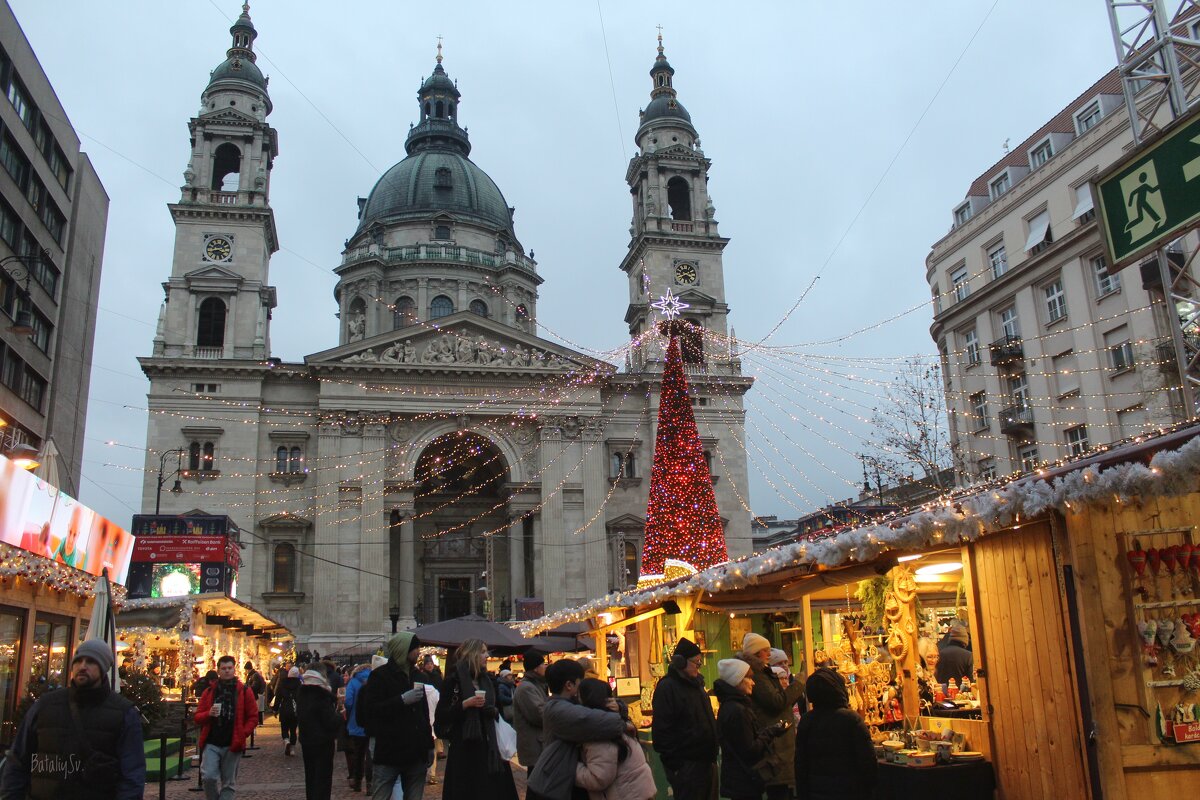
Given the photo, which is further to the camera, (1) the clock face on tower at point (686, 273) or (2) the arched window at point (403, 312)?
(2) the arched window at point (403, 312)

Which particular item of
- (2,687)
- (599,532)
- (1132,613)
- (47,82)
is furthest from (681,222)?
(1132,613)

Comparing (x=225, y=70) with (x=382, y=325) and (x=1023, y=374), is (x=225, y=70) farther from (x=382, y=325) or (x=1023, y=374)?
(x=1023, y=374)

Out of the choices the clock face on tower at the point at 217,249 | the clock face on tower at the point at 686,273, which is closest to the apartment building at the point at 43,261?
the clock face on tower at the point at 217,249

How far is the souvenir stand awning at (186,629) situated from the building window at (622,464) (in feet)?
62.9

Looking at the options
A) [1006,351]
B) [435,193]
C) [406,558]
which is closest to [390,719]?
[1006,351]

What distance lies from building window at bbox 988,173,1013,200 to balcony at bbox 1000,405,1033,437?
7.85 m

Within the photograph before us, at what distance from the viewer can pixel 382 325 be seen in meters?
56.4

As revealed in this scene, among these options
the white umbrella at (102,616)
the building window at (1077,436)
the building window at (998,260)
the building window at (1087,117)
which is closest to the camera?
the white umbrella at (102,616)

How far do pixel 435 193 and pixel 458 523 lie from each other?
2314 cm

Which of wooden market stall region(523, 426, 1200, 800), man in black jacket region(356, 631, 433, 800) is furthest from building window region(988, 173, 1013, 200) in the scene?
man in black jacket region(356, 631, 433, 800)

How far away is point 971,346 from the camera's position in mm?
34562

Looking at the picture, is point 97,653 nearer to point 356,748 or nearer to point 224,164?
point 356,748

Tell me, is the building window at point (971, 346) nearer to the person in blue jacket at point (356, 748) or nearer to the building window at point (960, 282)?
the building window at point (960, 282)

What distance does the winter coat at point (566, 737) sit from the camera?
557cm
